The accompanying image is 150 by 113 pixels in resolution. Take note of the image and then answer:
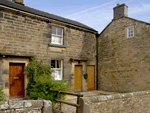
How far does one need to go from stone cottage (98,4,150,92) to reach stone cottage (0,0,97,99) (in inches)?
40.4

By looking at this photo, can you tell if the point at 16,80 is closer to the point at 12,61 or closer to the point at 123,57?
the point at 12,61

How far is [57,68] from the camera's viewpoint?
9.93 metres

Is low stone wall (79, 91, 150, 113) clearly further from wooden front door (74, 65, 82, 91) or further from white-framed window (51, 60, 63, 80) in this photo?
wooden front door (74, 65, 82, 91)

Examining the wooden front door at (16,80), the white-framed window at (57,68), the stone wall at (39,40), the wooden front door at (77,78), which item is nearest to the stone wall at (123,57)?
the stone wall at (39,40)

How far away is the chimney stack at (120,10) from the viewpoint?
11352 mm

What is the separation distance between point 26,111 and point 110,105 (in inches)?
105

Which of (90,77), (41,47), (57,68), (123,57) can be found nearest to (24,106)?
(41,47)

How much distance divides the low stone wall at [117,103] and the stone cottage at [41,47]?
18.0 ft

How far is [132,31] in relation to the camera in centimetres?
1039

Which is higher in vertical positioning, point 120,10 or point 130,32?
point 120,10

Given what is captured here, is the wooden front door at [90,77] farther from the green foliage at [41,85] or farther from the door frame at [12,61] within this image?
the door frame at [12,61]

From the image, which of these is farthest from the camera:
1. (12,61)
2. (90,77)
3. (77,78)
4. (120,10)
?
(90,77)

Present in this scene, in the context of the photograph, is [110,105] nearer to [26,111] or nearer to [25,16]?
[26,111]

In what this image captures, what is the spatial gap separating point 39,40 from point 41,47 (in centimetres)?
48
